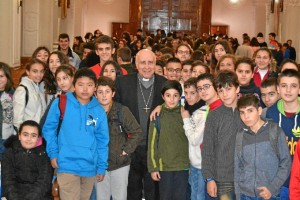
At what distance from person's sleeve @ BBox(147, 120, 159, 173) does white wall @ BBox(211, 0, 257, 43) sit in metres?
28.2

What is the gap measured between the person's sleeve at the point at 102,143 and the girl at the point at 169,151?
567mm

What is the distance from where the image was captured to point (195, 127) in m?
6.45

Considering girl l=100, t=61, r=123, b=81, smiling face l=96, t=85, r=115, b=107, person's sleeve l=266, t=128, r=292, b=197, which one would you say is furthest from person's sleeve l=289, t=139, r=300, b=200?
girl l=100, t=61, r=123, b=81

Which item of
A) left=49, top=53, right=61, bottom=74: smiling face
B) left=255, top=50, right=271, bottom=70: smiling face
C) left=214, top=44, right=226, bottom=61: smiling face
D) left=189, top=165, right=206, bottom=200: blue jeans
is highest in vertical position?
left=214, top=44, right=226, bottom=61: smiling face

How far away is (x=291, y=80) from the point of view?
19.3ft

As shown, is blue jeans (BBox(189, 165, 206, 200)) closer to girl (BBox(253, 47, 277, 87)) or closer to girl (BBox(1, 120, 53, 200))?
girl (BBox(1, 120, 53, 200))

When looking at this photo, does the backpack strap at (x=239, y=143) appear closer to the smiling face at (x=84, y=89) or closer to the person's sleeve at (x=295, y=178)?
the person's sleeve at (x=295, y=178)

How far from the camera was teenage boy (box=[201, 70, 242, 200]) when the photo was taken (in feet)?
19.3

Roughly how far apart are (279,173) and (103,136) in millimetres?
1986

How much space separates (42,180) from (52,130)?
0.55m

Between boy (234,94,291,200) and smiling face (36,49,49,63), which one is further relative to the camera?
smiling face (36,49,49,63)

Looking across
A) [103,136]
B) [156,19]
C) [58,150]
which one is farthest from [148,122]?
[156,19]

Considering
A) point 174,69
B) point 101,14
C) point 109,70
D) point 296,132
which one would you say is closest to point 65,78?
point 109,70

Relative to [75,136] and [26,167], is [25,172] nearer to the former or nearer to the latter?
[26,167]
